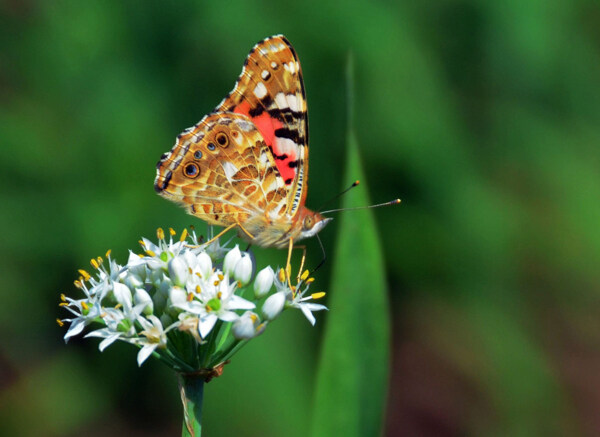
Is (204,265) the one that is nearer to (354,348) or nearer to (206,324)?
(206,324)

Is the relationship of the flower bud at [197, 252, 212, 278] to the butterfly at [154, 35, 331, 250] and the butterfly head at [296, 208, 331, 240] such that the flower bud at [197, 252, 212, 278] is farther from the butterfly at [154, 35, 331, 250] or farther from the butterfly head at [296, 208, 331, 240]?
the butterfly head at [296, 208, 331, 240]

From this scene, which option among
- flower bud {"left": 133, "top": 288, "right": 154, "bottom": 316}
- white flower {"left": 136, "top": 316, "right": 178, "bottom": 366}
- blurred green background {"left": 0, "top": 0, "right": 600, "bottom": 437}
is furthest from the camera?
blurred green background {"left": 0, "top": 0, "right": 600, "bottom": 437}

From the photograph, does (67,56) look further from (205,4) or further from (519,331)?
(519,331)

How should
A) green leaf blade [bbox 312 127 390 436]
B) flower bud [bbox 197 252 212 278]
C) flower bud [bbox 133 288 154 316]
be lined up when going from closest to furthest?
green leaf blade [bbox 312 127 390 436] < flower bud [bbox 133 288 154 316] < flower bud [bbox 197 252 212 278]

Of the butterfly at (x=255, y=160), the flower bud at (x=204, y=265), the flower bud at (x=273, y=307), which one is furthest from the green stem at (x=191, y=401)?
the butterfly at (x=255, y=160)

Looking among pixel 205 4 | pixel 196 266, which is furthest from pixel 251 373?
pixel 205 4

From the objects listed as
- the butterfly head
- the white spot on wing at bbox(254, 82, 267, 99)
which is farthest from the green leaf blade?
the white spot on wing at bbox(254, 82, 267, 99)
